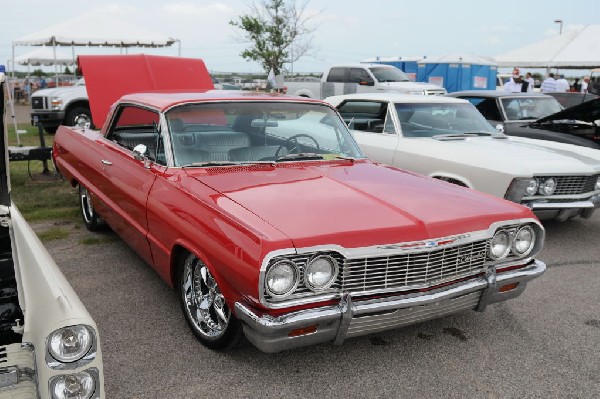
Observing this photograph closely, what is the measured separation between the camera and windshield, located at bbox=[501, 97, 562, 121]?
27.1 feet

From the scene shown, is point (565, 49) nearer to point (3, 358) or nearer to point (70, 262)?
point (70, 262)

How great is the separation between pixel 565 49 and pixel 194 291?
997 inches

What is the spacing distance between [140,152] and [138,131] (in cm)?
122

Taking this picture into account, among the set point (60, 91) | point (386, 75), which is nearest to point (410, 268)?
point (60, 91)

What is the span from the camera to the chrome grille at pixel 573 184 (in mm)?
5297

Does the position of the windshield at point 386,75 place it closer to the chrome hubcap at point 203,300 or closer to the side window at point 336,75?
the side window at point 336,75

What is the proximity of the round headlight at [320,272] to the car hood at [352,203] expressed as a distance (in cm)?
12

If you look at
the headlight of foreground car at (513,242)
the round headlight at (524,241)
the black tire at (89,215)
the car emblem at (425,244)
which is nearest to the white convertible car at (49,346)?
the car emblem at (425,244)

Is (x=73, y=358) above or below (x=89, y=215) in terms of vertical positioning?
above

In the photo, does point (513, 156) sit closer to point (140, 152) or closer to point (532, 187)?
point (532, 187)

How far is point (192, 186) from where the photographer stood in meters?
3.29

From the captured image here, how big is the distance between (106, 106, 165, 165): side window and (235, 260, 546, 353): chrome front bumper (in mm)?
1617

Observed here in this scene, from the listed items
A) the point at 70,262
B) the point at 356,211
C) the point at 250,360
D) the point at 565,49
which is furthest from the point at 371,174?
the point at 565,49

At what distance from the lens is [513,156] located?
210 inches
